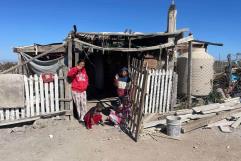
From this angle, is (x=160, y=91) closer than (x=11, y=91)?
No

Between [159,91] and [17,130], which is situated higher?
[159,91]

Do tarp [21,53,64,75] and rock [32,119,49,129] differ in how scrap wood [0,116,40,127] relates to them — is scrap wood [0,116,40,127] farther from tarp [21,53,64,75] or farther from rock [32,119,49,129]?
tarp [21,53,64,75]

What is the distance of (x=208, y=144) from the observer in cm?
773

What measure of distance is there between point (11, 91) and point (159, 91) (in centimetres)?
498

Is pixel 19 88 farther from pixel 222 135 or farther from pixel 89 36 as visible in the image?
pixel 222 135

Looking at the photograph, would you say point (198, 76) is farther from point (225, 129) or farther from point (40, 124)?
point (40, 124)

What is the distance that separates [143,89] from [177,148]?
1.75 meters

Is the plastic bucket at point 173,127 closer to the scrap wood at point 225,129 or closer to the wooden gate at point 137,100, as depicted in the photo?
the wooden gate at point 137,100

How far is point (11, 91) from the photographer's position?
8398 mm

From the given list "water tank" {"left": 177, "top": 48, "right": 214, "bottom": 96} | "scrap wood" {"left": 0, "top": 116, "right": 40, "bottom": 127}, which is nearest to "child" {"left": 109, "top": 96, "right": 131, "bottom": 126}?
"scrap wood" {"left": 0, "top": 116, "right": 40, "bottom": 127}

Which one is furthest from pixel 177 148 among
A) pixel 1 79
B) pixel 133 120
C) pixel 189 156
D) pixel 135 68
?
pixel 1 79

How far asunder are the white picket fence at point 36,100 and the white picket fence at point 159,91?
10.4ft

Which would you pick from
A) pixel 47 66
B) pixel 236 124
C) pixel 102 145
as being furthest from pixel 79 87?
pixel 236 124

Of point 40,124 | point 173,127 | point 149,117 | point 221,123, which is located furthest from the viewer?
point 149,117
